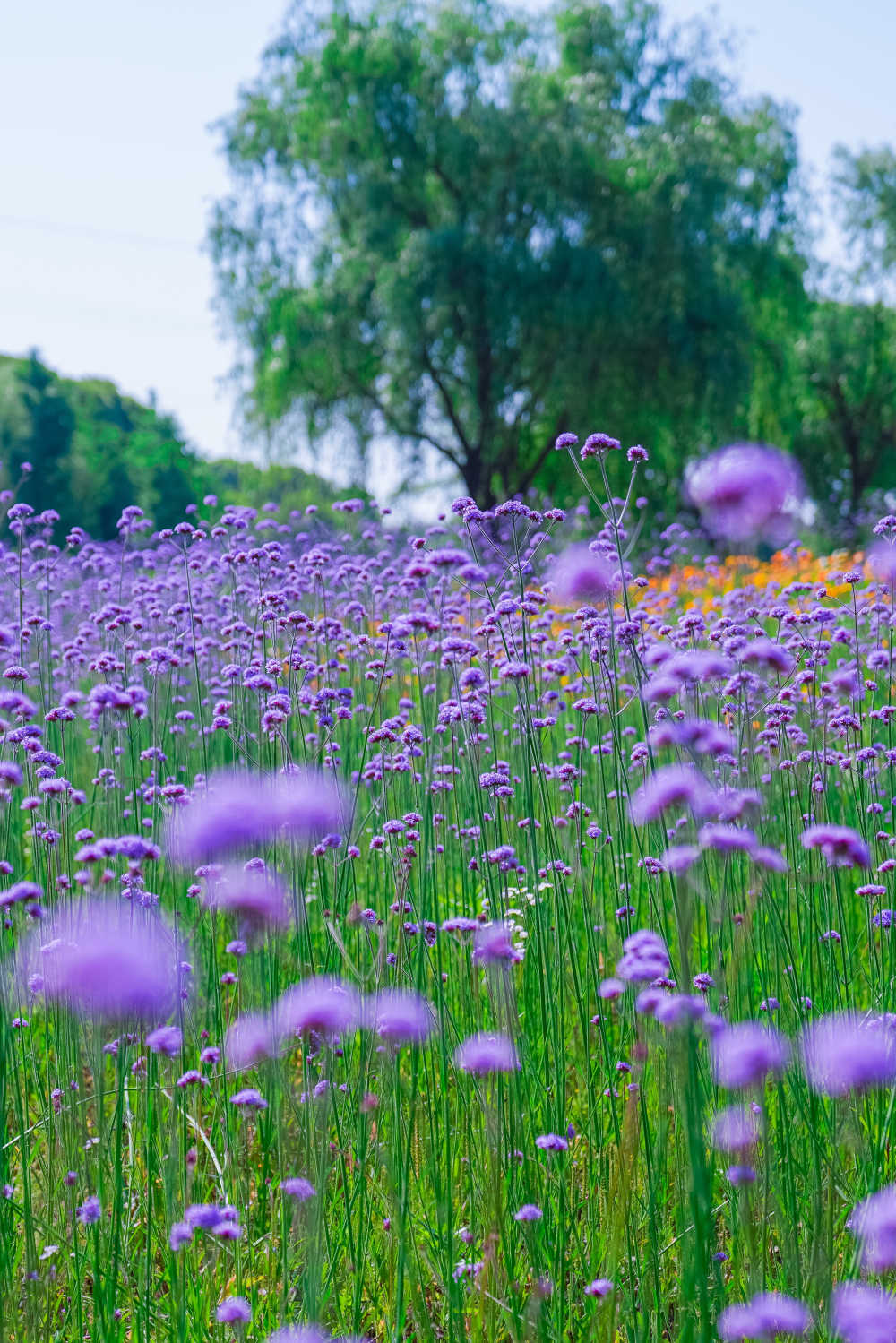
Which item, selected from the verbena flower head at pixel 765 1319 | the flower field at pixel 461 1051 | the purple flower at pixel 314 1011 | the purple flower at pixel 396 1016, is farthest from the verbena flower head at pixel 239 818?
the verbena flower head at pixel 765 1319

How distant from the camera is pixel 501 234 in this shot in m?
18.4

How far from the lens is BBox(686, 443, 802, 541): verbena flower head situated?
174cm

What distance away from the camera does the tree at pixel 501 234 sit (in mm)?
17906

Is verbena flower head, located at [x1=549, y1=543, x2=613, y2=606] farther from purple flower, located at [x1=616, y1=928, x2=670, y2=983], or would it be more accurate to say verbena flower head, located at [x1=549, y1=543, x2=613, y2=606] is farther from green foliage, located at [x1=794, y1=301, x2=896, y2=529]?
green foliage, located at [x1=794, y1=301, x2=896, y2=529]

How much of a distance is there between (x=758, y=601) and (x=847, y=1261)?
4268 millimetres

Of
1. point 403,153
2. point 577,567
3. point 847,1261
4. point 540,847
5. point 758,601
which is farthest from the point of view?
point 403,153

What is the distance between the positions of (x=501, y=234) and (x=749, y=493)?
714 inches

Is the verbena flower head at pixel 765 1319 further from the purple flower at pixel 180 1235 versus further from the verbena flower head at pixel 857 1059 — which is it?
the purple flower at pixel 180 1235

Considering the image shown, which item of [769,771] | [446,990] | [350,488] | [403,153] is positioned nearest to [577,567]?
[769,771]

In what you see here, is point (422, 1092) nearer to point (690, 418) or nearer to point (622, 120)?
point (690, 418)

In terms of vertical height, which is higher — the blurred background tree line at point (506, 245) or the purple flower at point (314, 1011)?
the blurred background tree line at point (506, 245)

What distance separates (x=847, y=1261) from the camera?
2.18 metres

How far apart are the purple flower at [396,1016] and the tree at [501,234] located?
16.6m

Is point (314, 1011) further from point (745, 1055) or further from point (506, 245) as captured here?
point (506, 245)
